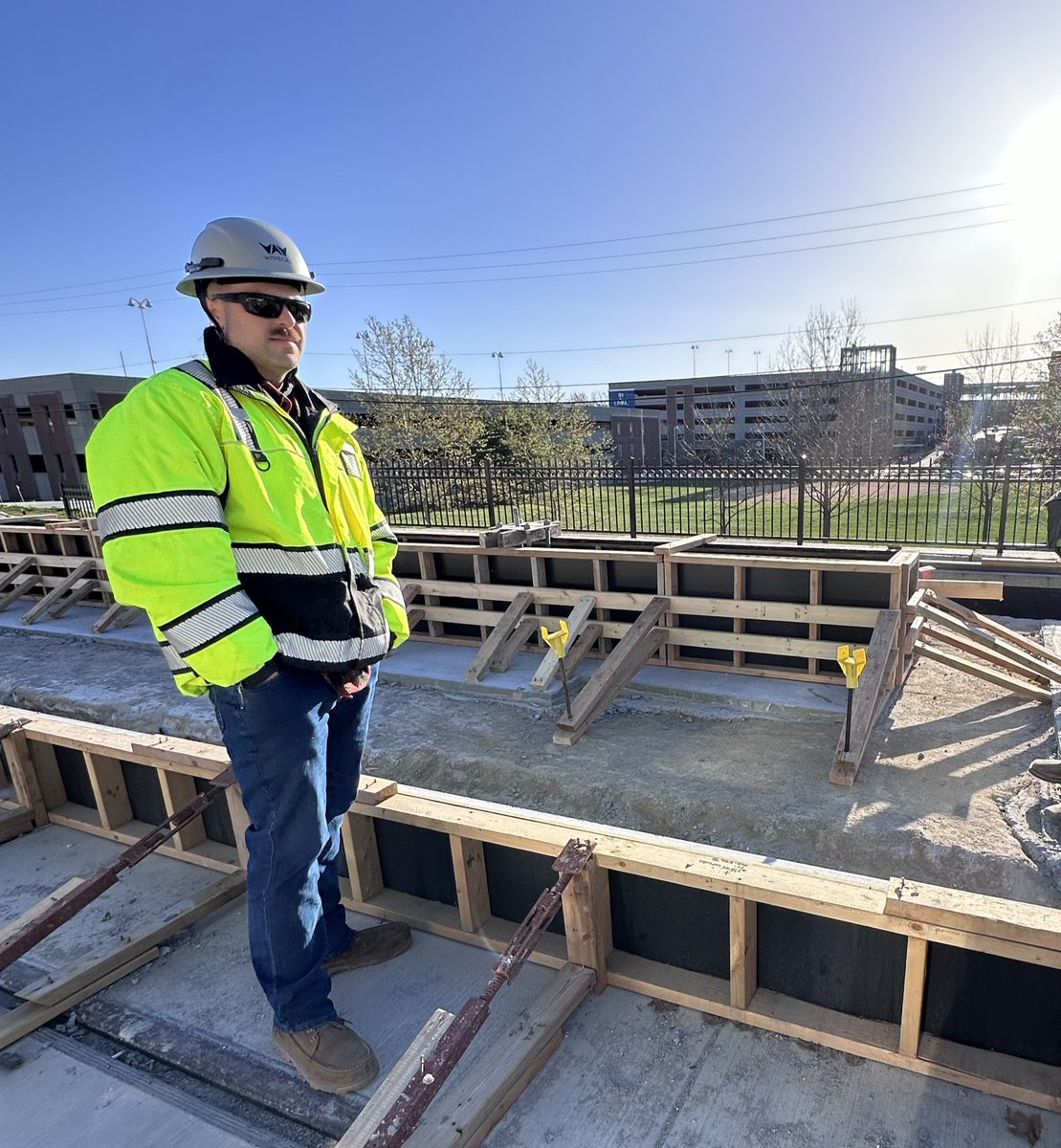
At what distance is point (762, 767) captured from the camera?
5.77 m

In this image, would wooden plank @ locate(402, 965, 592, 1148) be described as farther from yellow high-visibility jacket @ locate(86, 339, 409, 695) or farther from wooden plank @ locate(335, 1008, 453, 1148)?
yellow high-visibility jacket @ locate(86, 339, 409, 695)

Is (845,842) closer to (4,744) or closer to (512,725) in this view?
(512,725)

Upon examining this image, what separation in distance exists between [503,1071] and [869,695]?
4.96 metres

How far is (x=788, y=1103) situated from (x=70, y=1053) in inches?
86.8

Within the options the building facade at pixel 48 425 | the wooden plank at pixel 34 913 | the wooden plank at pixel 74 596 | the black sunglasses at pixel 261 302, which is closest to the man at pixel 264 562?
the black sunglasses at pixel 261 302

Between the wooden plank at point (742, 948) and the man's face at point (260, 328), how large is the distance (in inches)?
81.7

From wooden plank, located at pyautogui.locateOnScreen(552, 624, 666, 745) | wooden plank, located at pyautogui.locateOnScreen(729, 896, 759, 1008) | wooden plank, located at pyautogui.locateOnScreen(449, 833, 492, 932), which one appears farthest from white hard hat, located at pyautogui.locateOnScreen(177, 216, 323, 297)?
wooden plank, located at pyautogui.locateOnScreen(552, 624, 666, 745)

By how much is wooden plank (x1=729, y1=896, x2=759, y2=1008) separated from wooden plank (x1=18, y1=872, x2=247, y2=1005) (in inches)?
78.5

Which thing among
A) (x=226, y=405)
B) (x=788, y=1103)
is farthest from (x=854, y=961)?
(x=226, y=405)

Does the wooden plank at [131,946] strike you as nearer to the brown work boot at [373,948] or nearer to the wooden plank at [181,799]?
the wooden plank at [181,799]

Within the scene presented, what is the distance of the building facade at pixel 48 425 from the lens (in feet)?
131

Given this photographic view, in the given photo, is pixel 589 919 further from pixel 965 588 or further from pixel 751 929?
pixel 965 588

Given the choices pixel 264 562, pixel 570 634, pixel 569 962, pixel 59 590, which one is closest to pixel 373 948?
pixel 569 962

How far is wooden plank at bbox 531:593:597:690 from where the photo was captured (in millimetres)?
7352
